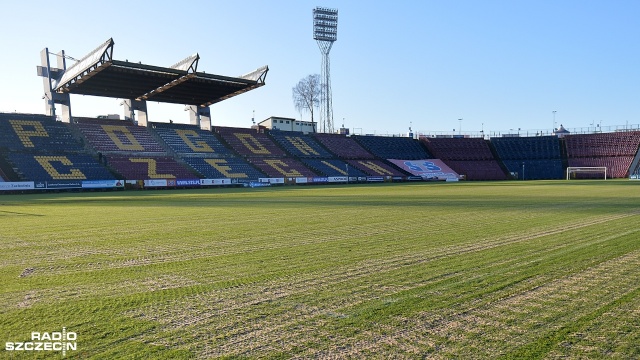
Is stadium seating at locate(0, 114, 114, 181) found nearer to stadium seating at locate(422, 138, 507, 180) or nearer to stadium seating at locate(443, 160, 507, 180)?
stadium seating at locate(443, 160, 507, 180)

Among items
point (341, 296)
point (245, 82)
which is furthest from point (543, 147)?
point (341, 296)

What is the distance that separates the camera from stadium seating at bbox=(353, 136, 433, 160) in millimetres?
73750

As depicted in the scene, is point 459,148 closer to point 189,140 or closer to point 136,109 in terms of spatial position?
point 189,140

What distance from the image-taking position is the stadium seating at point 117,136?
48.6m

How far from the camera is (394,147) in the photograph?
252ft

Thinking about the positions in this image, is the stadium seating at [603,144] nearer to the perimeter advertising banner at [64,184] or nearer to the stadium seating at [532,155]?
the stadium seating at [532,155]

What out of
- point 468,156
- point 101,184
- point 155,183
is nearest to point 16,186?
point 101,184

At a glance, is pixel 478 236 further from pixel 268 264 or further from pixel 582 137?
pixel 582 137

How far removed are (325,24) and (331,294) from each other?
7665 cm

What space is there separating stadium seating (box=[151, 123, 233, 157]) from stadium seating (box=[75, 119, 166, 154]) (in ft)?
6.36

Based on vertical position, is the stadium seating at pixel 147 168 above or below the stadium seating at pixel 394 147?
below

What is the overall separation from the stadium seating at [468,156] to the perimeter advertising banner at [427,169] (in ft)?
9.78

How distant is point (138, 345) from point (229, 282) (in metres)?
2.16

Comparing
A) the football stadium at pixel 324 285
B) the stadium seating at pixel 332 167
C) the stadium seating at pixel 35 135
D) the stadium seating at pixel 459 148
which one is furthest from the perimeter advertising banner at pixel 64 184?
the stadium seating at pixel 459 148
